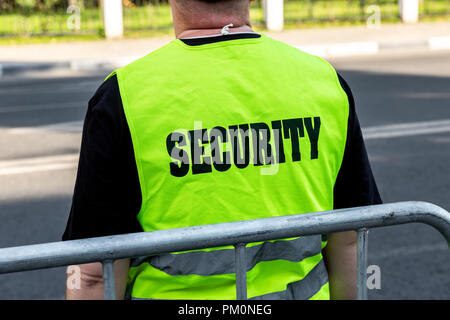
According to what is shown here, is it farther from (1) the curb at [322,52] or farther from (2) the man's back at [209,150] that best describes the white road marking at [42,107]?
(2) the man's back at [209,150]

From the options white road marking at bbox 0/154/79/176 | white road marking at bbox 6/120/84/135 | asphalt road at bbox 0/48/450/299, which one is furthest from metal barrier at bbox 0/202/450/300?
white road marking at bbox 6/120/84/135

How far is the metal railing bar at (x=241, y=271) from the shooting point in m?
1.42

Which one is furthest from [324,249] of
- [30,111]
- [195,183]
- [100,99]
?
[30,111]

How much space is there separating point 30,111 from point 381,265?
612 centimetres

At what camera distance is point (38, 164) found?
6.27m

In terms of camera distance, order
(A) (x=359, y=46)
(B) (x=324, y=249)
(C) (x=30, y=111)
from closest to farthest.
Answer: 1. (B) (x=324, y=249)
2. (C) (x=30, y=111)
3. (A) (x=359, y=46)

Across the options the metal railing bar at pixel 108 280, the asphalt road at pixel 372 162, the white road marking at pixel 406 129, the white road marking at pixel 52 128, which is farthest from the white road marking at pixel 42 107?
the metal railing bar at pixel 108 280

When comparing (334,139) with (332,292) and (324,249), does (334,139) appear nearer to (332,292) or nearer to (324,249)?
(324,249)

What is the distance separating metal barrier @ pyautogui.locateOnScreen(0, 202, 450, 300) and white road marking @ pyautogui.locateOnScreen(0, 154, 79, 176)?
489cm

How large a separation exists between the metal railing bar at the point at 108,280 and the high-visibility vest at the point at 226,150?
4.9 inches

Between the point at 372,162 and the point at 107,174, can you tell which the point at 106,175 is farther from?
the point at 372,162

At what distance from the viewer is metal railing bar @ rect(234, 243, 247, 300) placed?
1421 mm

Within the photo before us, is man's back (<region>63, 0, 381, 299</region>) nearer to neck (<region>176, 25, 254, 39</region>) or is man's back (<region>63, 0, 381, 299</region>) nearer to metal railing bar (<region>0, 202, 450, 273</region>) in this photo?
neck (<region>176, 25, 254, 39</region>)

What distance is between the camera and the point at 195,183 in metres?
1.51
